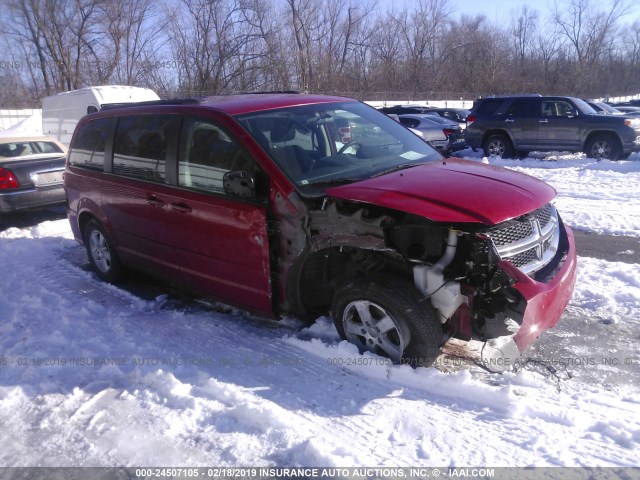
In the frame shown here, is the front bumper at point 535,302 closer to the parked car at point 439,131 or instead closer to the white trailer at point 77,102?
the parked car at point 439,131

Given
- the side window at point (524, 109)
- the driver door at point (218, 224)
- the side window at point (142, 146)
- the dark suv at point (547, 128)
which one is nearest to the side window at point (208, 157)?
the driver door at point (218, 224)

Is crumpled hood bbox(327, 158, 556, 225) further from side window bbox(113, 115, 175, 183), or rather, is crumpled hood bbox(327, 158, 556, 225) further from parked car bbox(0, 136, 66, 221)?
parked car bbox(0, 136, 66, 221)

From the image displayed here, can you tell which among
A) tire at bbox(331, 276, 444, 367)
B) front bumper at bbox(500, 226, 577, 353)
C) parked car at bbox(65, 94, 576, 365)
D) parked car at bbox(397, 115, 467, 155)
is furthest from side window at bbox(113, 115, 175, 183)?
parked car at bbox(397, 115, 467, 155)

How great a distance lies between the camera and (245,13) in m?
32.0

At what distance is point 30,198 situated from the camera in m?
8.45

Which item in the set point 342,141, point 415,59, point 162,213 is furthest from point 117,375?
point 415,59

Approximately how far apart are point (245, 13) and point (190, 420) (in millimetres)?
32746

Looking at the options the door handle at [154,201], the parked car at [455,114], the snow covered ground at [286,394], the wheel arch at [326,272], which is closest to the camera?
the snow covered ground at [286,394]

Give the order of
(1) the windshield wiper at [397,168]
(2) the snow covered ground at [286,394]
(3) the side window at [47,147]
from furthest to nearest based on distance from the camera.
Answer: (3) the side window at [47,147]
(1) the windshield wiper at [397,168]
(2) the snow covered ground at [286,394]

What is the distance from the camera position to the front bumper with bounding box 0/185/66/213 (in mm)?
8297

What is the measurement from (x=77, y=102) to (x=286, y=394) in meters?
13.6

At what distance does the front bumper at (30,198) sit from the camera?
8.30 meters

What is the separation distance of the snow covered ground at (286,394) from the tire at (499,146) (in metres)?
10.2

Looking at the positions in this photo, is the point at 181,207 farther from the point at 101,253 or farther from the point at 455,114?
the point at 455,114
